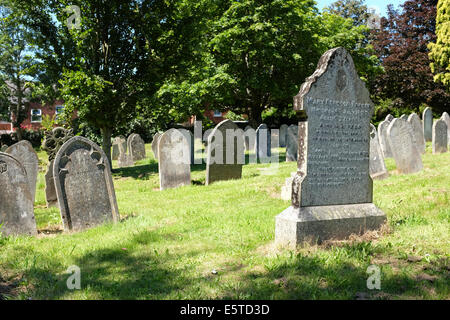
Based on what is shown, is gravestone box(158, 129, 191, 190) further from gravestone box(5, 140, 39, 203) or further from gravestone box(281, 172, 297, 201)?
gravestone box(281, 172, 297, 201)

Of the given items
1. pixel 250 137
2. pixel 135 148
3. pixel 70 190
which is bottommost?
pixel 70 190

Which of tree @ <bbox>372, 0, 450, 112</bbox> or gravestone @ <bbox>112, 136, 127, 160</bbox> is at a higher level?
tree @ <bbox>372, 0, 450, 112</bbox>

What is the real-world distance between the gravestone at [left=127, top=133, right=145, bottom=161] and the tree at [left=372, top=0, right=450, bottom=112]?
21274mm

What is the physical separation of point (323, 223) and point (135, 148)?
1742 cm

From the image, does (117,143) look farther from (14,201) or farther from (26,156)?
(14,201)

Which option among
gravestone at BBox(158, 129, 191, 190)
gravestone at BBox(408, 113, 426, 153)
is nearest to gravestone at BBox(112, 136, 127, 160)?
gravestone at BBox(158, 129, 191, 190)

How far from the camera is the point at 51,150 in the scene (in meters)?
9.72

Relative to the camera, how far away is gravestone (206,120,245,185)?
11000mm

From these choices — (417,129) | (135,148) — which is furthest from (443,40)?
(135,148)

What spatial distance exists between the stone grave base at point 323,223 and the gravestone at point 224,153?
6.22 meters

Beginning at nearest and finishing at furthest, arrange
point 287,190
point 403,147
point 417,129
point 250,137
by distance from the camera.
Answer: point 287,190 < point 403,147 < point 417,129 < point 250,137

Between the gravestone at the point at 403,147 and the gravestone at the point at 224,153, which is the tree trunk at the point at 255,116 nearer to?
the gravestone at the point at 224,153

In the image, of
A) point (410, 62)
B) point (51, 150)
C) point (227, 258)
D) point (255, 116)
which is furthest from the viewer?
point (410, 62)

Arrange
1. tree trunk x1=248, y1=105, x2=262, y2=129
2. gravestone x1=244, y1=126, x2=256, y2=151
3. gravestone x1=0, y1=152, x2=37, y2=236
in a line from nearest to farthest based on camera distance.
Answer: gravestone x1=0, y1=152, x2=37, y2=236
gravestone x1=244, y1=126, x2=256, y2=151
tree trunk x1=248, y1=105, x2=262, y2=129
